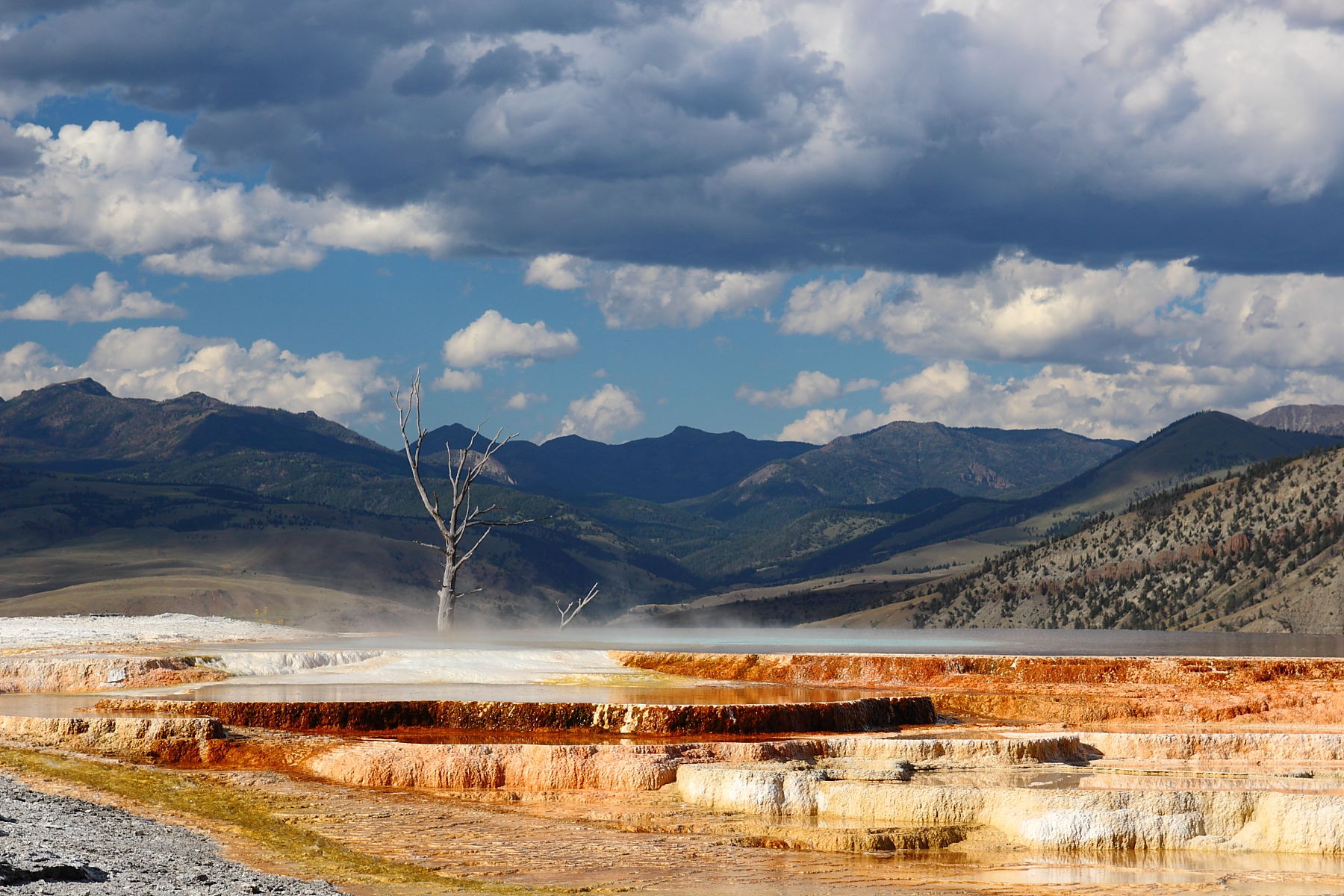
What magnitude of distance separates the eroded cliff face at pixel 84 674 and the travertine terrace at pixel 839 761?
0.05m

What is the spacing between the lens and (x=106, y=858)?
1332cm

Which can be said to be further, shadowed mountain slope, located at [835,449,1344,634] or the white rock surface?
shadowed mountain slope, located at [835,449,1344,634]

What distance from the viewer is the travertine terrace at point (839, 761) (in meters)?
16.5

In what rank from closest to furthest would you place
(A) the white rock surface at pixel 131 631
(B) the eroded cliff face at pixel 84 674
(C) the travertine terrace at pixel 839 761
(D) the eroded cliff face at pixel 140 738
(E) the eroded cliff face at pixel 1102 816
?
(E) the eroded cliff face at pixel 1102 816 < (C) the travertine terrace at pixel 839 761 < (D) the eroded cliff face at pixel 140 738 < (B) the eroded cliff face at pixel 84 674 < (A) the white rock surface at pixel 131 631

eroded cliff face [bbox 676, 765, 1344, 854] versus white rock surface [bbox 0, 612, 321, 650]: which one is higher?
white rock surface [bbox 0, 612, 321, 650]

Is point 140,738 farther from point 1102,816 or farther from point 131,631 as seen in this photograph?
point 131,631

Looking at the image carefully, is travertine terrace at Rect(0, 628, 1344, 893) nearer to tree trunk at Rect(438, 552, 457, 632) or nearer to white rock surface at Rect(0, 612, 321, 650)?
white rock surface at Rect(0, 612, 321, 650)

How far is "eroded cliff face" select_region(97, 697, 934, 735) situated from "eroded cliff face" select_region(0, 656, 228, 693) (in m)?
4.12

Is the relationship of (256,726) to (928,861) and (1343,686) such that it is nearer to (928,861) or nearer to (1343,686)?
(928,861)

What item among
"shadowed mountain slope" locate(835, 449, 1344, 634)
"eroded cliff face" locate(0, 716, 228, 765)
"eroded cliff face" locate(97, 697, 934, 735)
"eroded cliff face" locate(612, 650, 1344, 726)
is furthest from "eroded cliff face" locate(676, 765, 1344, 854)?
"shadowed mountain slope" locate(835, 449, 1344, 634)

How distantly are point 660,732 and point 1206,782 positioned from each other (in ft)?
31.3

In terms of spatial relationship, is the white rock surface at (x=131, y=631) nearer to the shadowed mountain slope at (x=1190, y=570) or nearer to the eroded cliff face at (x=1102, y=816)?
the eroded cliff face at (x=1102, y=816)

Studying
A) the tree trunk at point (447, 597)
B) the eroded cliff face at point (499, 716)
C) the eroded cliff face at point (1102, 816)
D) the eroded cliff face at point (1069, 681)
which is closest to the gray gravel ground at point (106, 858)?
the eroded cliff face at point (1102, 816)

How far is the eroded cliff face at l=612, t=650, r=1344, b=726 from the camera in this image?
3084 cm
